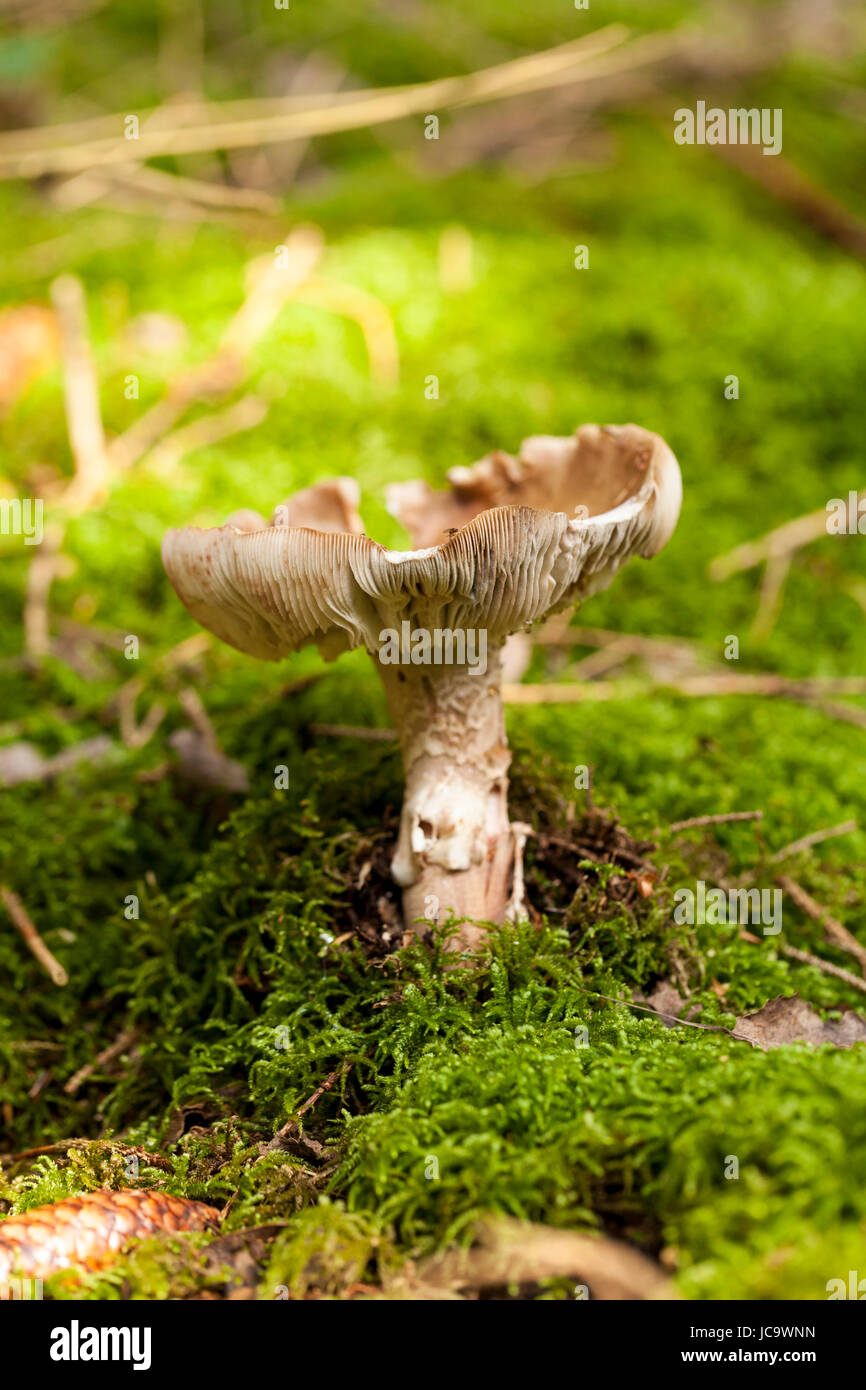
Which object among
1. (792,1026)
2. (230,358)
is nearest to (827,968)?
(792,1026)

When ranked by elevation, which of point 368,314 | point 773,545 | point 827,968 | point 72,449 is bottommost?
point 827,968

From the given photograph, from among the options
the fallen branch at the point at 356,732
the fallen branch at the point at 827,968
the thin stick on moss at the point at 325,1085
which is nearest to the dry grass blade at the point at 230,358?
the fallen branch at the point at 356,732

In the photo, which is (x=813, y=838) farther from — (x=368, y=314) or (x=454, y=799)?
(x=368, y=314)

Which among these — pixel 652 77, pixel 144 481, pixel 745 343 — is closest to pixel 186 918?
pixel 144 481

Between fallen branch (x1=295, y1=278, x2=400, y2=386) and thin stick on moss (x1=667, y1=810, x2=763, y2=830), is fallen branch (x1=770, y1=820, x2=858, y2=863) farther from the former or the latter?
fallen branch (x1=295, y1=278, x2=400, y2=386)

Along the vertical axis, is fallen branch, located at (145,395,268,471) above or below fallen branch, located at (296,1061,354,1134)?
above

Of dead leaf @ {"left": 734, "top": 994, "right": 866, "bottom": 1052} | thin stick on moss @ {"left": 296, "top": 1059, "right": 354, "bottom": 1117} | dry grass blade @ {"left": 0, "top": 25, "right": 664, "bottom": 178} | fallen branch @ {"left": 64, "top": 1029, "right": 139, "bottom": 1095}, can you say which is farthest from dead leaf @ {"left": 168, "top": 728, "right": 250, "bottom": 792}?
dry grass blade @ {"left": 0, "top": 25, "right": 664, "bottom": 178}
